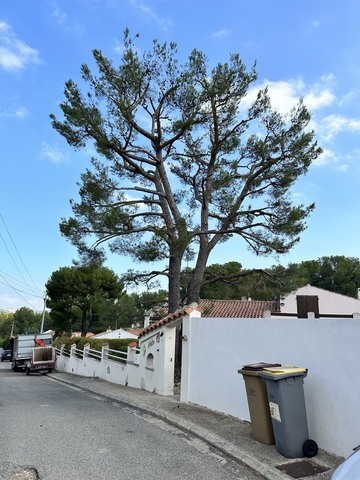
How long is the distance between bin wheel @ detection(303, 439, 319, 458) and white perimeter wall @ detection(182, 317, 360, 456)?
0.23 meters

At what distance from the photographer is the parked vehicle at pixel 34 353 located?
77.5ft

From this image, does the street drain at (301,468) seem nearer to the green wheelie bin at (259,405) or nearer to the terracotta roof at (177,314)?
the green wheelie bin at (259,405)

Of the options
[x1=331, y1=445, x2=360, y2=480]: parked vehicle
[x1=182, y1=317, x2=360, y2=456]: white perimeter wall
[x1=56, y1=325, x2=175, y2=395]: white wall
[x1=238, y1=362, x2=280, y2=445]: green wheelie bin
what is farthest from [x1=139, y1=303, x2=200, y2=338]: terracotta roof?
[x1=331, y1=445, x2=360, y2=480]: parked vehicle

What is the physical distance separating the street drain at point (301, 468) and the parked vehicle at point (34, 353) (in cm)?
2160

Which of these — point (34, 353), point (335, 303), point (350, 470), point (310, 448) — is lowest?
point (310, 448)

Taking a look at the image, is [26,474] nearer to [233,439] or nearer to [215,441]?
[215,441]

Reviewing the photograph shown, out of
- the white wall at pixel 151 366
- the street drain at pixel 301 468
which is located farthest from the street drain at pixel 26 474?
the white wall at pixel 151 366

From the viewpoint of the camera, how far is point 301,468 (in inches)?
175

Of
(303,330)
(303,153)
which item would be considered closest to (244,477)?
(303,330)

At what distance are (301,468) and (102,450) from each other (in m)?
2.53

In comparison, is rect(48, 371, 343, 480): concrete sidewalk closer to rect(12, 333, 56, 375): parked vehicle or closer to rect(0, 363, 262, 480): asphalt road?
rect(0, 363, 262, 480): asphalt road

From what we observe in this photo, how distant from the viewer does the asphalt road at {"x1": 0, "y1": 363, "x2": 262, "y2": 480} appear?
14.5 feet

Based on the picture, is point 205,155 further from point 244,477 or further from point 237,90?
point 244,477

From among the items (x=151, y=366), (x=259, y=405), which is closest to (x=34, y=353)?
(x=151, y=366)
